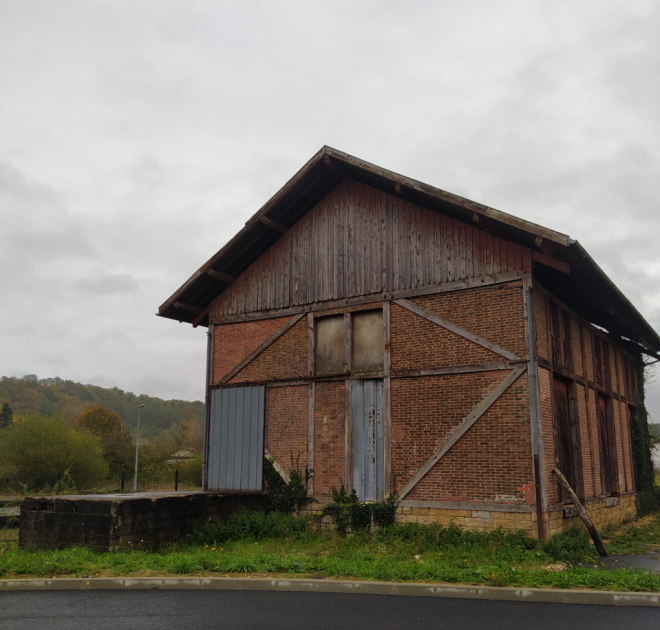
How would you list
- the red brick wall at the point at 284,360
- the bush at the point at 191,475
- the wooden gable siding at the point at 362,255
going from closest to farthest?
the wooden gable siding at the point at 362,255 → the red brick wall at the point at 284,360 → the bush at the point at 191,475

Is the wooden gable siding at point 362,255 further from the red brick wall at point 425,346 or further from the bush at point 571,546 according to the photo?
the bush at point 571,546

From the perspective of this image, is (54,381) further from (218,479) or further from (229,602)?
(229,602)

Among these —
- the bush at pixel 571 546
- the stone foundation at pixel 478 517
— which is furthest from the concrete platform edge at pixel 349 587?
the stone foundation at pixel 478 517

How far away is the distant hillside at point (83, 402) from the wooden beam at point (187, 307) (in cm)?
8089

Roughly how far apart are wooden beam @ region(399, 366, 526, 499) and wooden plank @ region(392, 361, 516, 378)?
250 millimetres

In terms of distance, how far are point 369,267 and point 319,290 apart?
144 cm

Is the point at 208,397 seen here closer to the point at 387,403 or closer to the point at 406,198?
the point at 387,403

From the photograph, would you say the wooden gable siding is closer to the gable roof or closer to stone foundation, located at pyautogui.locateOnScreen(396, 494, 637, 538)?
the gable roof

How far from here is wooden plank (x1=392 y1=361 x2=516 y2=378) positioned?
12.2 metres

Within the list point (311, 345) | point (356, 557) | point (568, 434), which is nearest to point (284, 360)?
point (311, 345)

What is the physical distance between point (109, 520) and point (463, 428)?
6932 mm

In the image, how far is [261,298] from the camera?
15969 mm

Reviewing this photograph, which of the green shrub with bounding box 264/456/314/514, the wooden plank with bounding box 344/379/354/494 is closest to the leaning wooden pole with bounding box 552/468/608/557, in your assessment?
the wooden plank with bounding box 344/379/354/494

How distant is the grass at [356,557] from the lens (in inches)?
340
